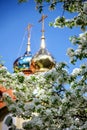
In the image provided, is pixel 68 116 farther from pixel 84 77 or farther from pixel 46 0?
pixel 46 0

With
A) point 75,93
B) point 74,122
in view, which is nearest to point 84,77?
point 75,93

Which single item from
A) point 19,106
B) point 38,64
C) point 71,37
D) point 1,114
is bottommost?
point 19,106

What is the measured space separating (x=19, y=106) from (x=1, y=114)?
13663mm

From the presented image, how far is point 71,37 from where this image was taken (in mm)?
12094

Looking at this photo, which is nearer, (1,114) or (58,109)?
(58,109)

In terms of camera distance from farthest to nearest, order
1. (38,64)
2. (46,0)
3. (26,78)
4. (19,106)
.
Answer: (38,64)
(26,78)
(19,106)
(46,0)

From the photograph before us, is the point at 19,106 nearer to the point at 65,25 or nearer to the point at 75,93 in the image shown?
the point at 75,93

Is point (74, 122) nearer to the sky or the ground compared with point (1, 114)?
nearer to the ground

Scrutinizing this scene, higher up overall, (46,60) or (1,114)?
(46,60)

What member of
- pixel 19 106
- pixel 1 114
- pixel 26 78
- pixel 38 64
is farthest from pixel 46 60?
pixel 19 106

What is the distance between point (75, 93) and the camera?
11898 millimetres

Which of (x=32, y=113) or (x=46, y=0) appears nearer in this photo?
(x=46, y=0)

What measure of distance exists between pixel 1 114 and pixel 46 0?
15.4 m

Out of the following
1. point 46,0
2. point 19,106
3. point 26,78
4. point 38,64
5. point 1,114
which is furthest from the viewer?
point 38,64
